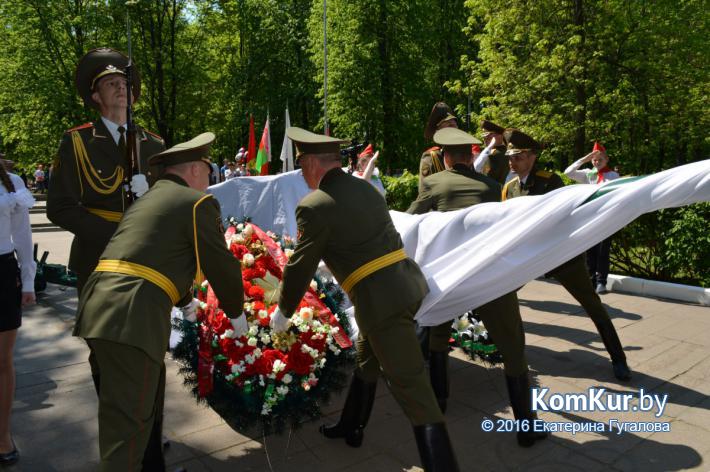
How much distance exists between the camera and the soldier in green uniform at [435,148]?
6276 mm

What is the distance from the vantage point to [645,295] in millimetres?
7938

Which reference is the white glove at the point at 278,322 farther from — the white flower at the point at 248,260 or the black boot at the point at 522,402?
the black boot at the point at 522,402

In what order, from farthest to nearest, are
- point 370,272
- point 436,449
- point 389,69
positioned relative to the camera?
1. point 389,69
2. point 370,272
3. point 436,449

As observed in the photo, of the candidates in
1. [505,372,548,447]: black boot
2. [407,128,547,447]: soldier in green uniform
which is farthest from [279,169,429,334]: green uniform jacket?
[505,372,548,447]: black boot

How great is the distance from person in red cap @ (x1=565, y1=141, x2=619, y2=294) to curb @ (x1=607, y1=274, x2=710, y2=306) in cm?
23

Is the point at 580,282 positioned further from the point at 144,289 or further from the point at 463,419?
the point at 144,289

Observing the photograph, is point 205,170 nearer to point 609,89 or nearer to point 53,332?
point 53,332

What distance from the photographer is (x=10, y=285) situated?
11.5 feet

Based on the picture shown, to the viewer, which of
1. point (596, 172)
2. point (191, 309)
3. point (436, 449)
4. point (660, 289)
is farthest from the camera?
point (596, 172)

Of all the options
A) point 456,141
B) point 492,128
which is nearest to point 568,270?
point 456,141

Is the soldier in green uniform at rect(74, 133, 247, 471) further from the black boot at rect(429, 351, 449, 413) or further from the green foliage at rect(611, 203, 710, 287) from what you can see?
the green foliage at rect(611, 203, 710, 287)

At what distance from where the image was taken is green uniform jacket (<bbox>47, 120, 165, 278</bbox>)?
3.49 m

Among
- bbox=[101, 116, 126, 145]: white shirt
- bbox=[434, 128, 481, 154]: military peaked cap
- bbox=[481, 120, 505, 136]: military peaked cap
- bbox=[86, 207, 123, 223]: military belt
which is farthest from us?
bbox=[481, 120, 505, 136]: military peaked cap

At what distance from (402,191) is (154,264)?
34.6ft
